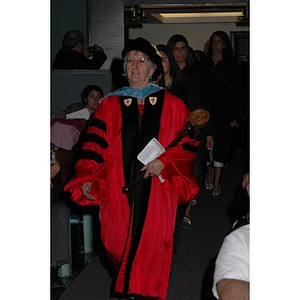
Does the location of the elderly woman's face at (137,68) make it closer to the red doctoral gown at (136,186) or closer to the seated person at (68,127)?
the red doctoral gown at (136,186)

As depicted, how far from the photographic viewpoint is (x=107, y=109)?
4094 millimetres

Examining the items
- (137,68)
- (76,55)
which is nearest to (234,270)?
(137,68)

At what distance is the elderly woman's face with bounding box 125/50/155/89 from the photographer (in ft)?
13.3

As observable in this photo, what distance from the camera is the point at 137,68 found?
13.3 feet

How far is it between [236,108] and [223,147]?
17.1 inches

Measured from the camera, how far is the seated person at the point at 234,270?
1966 mm

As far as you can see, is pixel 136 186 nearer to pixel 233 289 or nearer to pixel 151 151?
pixel 151 151

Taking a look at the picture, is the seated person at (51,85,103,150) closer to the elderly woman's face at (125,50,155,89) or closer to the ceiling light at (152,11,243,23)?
the elderly woman's face at (125,50,155,89)

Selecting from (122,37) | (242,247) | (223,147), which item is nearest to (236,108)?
(223,147)

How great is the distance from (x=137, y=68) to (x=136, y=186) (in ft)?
2.11

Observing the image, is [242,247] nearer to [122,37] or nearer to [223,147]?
[223,147]

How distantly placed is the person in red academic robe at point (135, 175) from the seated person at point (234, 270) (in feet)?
6.22

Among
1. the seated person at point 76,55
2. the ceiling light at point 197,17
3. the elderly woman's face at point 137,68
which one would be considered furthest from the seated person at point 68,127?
the ceiling light at point 197,17
